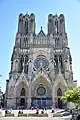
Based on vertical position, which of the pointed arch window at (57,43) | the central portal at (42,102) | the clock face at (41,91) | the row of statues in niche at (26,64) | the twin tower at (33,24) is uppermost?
the twin tower at (33,24)

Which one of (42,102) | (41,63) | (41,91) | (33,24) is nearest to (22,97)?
(41,91)

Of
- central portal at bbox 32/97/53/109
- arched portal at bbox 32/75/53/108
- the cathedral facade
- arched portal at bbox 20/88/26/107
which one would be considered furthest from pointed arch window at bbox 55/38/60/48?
arched portal at bbox 20/88/26/107

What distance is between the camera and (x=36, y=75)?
42438mm

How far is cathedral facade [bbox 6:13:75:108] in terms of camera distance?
136 feet

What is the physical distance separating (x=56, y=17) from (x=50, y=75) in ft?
61.1

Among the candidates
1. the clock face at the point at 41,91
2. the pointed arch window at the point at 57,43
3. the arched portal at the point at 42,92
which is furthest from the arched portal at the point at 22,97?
the pointed arch window at the point at 57,43

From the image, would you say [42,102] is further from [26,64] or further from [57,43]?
[57,43]

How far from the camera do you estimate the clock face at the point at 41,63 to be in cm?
4542

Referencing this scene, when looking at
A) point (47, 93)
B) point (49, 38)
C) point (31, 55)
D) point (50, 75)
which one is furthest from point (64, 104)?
point (49, 38)

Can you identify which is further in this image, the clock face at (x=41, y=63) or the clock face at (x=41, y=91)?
the clock face at (x=41, y=63)

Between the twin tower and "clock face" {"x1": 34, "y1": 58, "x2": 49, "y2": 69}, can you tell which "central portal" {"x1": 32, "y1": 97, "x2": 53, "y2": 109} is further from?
the twin tower

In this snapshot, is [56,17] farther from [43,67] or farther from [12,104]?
[12,104]

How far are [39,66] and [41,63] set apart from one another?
3.49 feet

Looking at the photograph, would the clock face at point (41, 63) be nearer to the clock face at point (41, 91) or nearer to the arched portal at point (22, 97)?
the clock face at point (41, 91)
